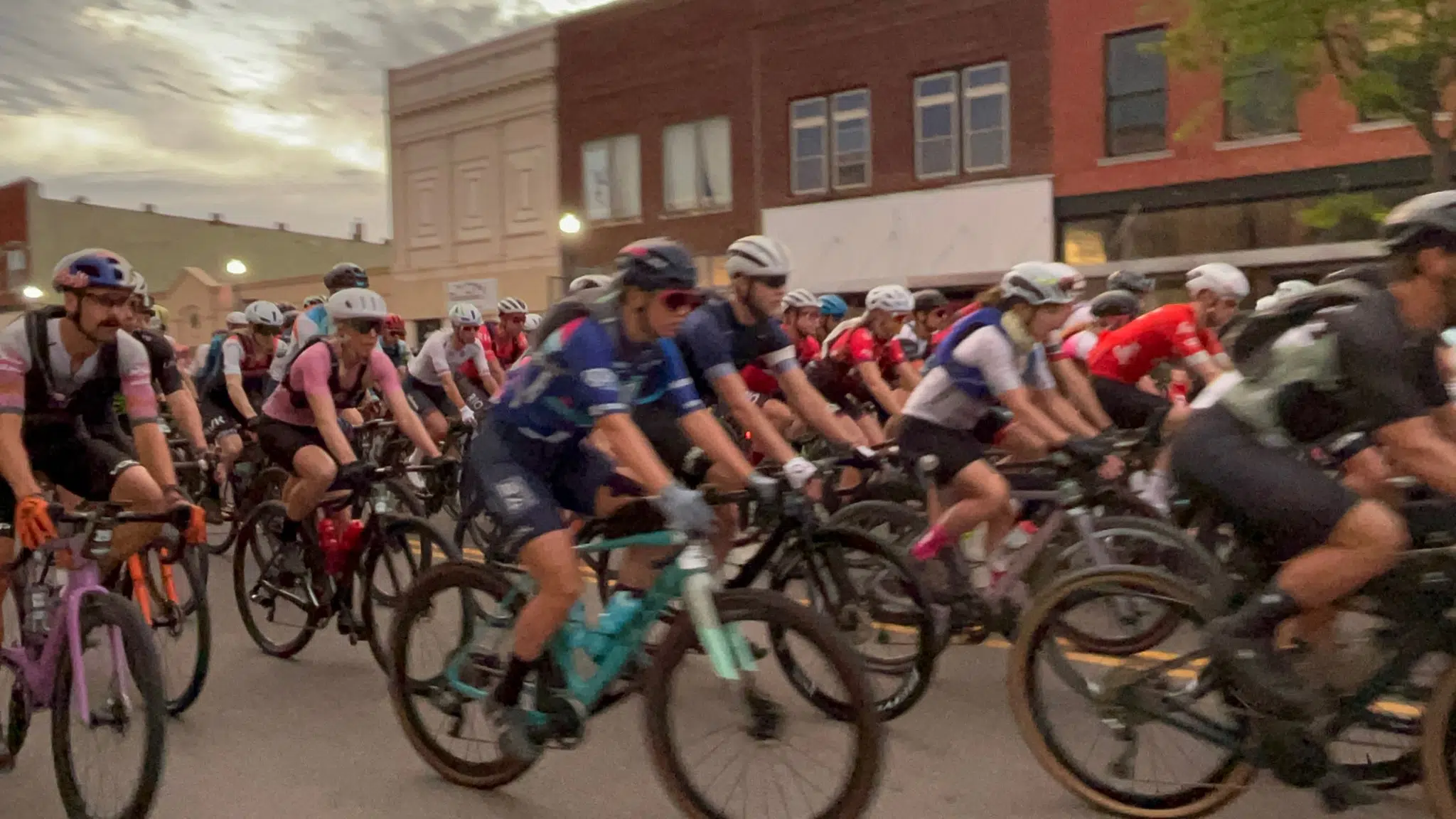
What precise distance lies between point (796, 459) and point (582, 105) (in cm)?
2284

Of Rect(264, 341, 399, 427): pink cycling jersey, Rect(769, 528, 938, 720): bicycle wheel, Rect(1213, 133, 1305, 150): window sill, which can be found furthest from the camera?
Rect(1213, 133, 1305, 150): window sill

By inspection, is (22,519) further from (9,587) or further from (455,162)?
(455,162)

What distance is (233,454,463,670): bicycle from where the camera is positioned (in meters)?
5.64

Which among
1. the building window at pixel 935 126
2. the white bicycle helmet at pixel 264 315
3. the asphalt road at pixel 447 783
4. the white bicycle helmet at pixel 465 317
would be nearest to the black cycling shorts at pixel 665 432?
the asphalt road at pixel 447 783

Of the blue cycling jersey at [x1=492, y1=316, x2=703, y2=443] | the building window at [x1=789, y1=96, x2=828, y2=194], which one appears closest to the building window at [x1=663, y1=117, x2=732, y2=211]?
the building window at [x1=789, y1=96, x2=828, y2=194]

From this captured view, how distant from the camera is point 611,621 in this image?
394 centimetres

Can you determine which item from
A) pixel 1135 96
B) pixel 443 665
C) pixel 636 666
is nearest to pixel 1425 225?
pixel 636 666

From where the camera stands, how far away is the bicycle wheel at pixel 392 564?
18.1 feet

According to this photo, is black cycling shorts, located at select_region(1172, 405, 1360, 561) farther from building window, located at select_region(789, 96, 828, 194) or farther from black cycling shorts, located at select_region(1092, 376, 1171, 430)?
building window, located at select_region(789, 96, 828, 194)

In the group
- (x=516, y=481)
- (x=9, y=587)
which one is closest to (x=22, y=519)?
(x=9, y=587)

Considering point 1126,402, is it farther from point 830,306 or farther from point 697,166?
point 697,166

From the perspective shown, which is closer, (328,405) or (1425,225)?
(1425,225)

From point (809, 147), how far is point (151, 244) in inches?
1710

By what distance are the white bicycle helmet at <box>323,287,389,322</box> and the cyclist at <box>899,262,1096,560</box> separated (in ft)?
9.38
